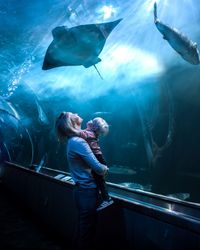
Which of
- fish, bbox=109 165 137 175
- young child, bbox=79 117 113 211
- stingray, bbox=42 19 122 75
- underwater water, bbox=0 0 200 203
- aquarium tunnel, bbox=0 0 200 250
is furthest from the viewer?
fish, bbox=109 165 137 175

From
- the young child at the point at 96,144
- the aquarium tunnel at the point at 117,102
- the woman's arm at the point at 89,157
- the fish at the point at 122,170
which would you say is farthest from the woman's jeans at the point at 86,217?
the fish at the point at 122,170

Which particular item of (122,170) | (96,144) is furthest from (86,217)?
(122,170)

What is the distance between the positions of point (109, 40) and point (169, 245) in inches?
245

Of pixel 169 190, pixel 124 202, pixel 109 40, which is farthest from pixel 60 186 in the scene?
pixel 169 190

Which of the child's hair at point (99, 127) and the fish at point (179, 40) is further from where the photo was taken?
the fish at point (179, 40)

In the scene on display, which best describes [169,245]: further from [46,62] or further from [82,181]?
[46,62]

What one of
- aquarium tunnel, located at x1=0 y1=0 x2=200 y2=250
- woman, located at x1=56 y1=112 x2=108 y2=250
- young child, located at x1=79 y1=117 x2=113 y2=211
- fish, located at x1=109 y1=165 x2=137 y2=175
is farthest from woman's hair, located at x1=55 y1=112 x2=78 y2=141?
fish, located at x1=109 y1=165 x2=137 y2=175

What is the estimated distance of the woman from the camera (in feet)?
8.68

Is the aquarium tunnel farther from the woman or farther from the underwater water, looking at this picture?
the woman

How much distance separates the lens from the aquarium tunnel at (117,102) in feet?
11.1

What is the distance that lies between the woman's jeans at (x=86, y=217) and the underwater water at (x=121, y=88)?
2951 millimetres

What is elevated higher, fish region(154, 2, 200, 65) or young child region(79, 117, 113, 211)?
fish region(154, 2, 200, 65)

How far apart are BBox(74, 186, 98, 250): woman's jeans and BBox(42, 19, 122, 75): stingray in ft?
10.5

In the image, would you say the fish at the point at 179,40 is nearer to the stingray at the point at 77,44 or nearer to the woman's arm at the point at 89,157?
the stingray at the point at 77,44
